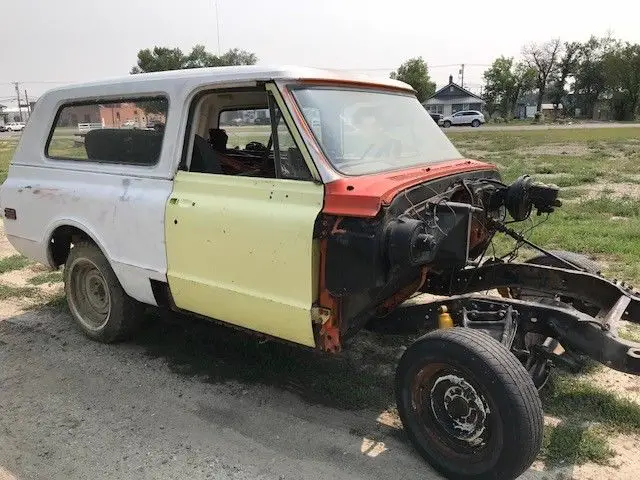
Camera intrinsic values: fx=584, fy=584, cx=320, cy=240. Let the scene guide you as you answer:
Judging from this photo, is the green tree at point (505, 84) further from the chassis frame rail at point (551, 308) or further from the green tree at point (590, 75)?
the chassis frame rail at point (551, 308)

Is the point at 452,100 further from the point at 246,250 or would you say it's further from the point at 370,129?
the point at 246,250

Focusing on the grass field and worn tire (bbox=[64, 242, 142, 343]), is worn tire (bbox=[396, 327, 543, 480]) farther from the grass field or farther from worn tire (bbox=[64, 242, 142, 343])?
worn tire (bbox=[64, 242, 142, 343])

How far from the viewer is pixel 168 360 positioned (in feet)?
14.7

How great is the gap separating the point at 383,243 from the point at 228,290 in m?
1.11

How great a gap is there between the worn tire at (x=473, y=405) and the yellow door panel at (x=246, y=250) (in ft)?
2.15

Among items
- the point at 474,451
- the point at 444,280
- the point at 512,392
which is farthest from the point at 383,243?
the point at 444,280

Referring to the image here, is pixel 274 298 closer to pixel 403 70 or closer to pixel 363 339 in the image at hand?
pixel 363 339

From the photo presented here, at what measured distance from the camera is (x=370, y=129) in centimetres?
388

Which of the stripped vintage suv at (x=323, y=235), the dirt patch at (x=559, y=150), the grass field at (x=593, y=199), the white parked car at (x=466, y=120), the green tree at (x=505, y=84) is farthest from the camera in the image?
the green tree at (x=505, y=84)

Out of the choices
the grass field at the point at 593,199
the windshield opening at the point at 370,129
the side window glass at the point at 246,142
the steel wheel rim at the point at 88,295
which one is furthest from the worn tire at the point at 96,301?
the grass field at the point at 593,199

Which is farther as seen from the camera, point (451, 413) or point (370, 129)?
point (370, 129)

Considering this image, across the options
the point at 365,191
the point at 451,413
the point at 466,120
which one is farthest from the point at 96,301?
the point at 466,120

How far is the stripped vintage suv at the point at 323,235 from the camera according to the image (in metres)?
2.99

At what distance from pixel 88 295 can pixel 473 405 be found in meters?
3.43
